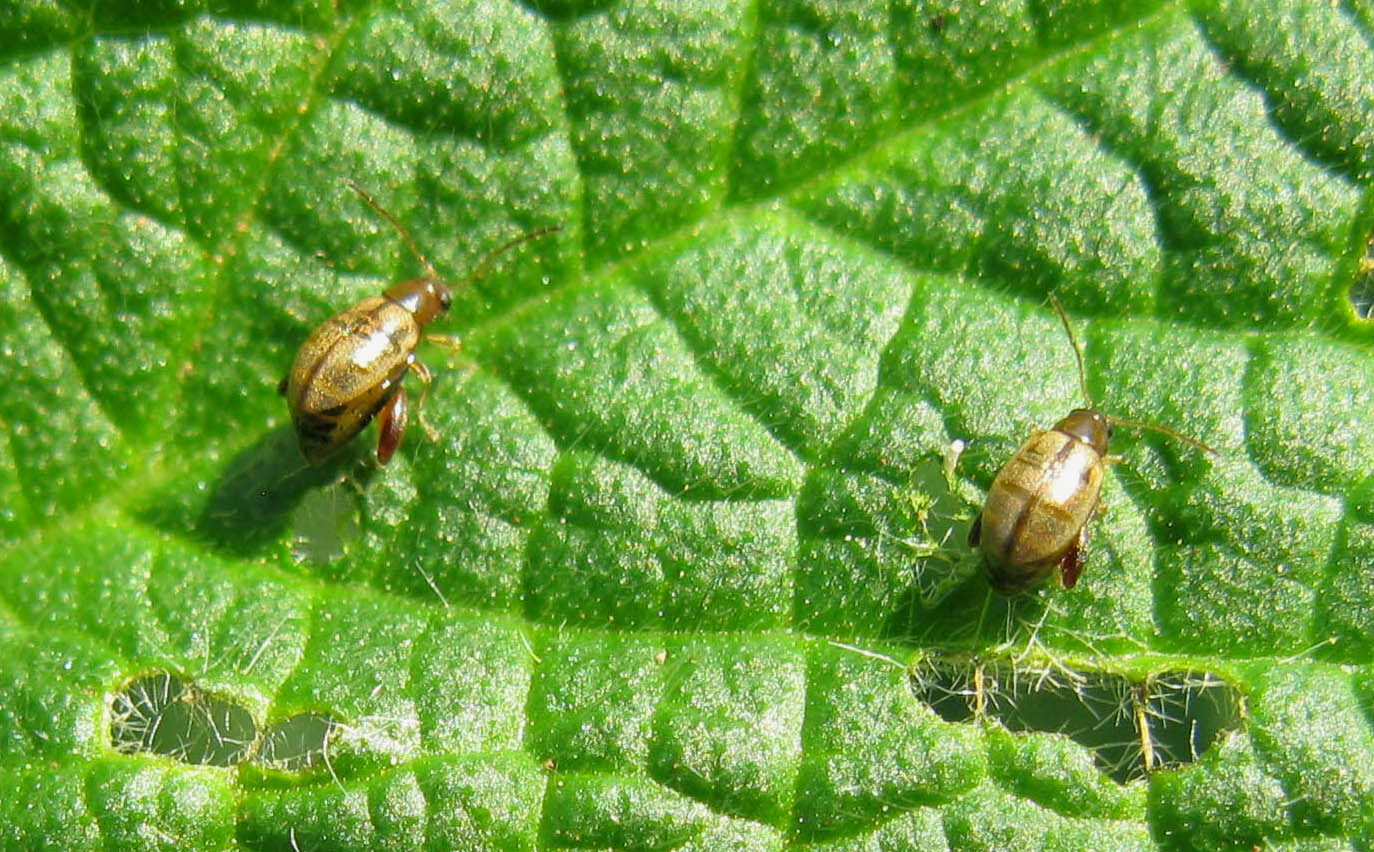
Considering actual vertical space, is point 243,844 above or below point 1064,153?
below

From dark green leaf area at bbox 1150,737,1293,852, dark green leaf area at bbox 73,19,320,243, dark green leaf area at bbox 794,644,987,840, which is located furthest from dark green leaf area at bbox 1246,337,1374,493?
dark green leaf area at bbox 73,19,320,243

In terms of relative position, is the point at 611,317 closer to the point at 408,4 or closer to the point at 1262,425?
the point at 408,4

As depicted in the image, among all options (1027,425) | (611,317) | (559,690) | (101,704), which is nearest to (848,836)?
(559,690)

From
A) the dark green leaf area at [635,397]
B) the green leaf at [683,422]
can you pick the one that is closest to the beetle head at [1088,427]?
the green leaf at [683,422]

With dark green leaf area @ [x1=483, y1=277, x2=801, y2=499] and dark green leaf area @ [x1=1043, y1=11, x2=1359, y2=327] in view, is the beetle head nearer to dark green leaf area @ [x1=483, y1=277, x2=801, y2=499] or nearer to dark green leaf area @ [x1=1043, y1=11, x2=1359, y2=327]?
Answer: dark green leaf area @ [x1=1043, y1=11, x2=1359, y2=327]

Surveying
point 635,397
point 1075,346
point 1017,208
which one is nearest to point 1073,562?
point 1075,346

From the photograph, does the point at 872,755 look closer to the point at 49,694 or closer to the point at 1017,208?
the point at 1017,208
